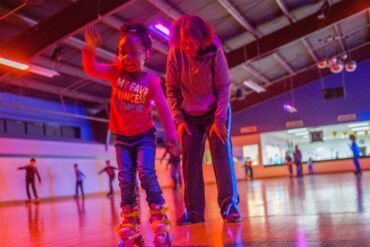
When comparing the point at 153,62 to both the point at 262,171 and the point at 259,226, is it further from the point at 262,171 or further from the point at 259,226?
the point at 259,226

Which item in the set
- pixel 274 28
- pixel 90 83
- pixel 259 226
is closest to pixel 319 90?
pixel 274 28

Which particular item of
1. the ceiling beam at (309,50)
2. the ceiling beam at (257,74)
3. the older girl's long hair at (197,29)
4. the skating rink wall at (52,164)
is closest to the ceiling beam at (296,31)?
the ceiling beam at (309,50)

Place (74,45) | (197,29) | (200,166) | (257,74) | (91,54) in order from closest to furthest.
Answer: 1. (91,54)
2. (197,29)
3. (200,166)
4. (74,45)
5. (257,74)

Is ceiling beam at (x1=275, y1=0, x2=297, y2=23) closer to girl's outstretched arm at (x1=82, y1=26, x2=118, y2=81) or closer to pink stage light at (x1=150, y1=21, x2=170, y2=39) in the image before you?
pink stage light at (x1=150, y1=21, x2=170, y2=39)

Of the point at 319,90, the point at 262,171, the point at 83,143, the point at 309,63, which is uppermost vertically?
the point at 309,63

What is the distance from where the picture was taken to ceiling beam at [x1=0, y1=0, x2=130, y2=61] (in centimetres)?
909

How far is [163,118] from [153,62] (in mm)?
13162

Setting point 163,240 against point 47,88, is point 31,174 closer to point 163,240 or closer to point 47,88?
point 47,88

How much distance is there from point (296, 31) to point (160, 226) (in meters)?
13.1

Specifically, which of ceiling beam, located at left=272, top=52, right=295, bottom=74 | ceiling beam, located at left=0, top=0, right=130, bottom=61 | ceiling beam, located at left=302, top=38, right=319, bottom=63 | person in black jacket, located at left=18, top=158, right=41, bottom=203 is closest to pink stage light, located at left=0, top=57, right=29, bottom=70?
ceiling beam, located at left=0, top=0, right=130, bottom=61

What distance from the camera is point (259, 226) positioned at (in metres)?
2.49

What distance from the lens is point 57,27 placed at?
31.9ft

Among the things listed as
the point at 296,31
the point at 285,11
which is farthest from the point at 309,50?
the point at 285,11

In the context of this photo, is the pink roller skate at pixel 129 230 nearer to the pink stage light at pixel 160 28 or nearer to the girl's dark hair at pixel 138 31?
the girl's dark hair at pixel 138 31
